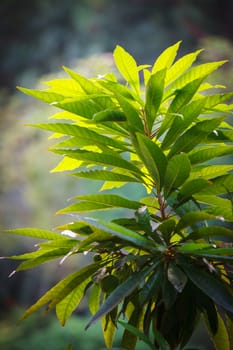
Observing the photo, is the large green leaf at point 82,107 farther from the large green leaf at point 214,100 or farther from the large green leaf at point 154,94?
the large green leaf at point 214,100

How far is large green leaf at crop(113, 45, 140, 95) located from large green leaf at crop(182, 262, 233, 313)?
417 mm

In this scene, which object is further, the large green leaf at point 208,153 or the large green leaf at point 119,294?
the large green leaf at point 208,153

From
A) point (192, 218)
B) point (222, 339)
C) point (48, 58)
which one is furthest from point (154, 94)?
point (48, 58)

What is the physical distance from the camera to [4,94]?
2.86 metres

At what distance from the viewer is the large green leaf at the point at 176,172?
2.52 ft

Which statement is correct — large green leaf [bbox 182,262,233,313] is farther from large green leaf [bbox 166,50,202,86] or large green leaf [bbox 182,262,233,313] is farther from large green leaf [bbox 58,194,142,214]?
large green leaf [bbox 166,50,202,86]

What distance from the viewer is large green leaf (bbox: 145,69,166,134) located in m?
Result: 0.86

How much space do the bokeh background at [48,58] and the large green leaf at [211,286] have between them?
1.73m

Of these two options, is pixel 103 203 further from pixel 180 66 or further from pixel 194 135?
pixel 180 66

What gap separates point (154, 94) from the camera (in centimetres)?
88

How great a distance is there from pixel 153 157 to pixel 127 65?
274mm

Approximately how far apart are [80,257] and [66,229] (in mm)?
1623

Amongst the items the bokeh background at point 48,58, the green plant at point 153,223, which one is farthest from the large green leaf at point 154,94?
the bokeh background at point 48,58

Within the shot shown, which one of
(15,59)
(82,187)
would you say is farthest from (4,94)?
(82,187)
